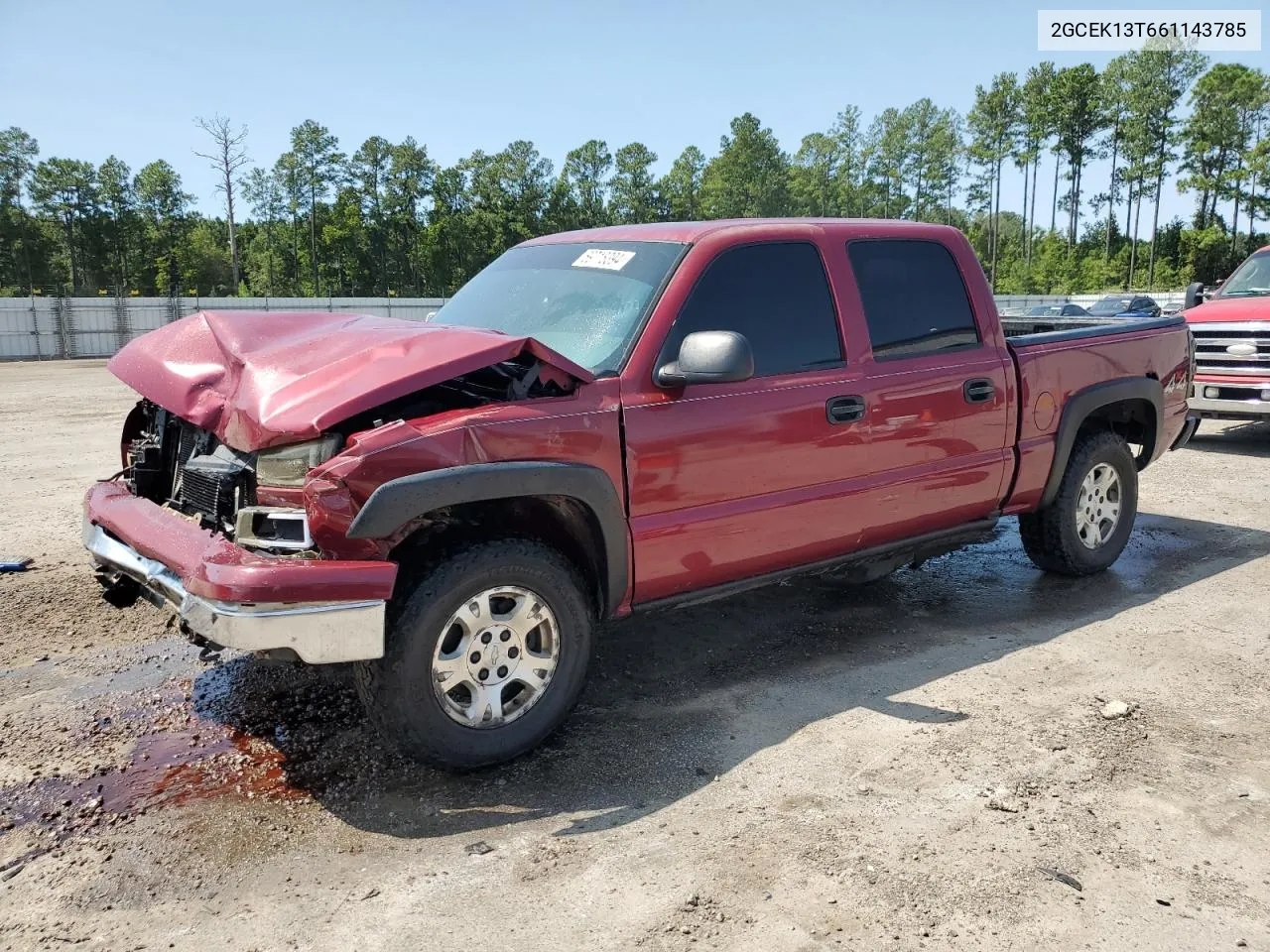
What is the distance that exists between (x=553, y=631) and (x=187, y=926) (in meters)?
1.41

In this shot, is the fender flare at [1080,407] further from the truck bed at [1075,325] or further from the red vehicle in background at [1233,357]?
the red vehicle in background at [1233,357]

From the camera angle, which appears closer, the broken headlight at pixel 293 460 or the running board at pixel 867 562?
the broken headlight at pixel 293 460

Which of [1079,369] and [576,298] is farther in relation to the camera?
[1079,369]

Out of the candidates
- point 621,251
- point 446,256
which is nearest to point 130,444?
point 621,251

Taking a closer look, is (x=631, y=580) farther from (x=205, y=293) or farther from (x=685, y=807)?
(x=205, y=293)

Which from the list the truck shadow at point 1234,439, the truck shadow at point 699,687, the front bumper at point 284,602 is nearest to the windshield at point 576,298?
the front bumper at point 284,602

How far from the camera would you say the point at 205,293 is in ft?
218

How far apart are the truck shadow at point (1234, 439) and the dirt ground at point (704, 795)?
19.8 ft

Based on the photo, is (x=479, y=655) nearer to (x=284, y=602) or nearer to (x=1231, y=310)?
(x=284, y=602)

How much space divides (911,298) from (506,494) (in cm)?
238

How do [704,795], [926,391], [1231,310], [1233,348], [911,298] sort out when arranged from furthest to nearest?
[1231,310], [1233,348], [911,298], [926,391], [704,795]

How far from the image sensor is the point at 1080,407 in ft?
16.8

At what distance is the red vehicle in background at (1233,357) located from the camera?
31.1 feet

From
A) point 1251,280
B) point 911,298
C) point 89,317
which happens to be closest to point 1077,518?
point 911,298
